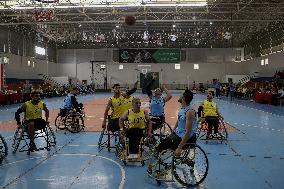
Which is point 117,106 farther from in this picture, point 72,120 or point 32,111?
point 72,120

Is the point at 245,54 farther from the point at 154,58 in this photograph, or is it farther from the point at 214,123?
the point at 214,123

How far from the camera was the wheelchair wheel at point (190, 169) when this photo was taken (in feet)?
18.8

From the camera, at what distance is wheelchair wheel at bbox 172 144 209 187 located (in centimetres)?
573

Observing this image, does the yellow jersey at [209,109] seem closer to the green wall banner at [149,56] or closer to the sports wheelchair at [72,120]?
the sports wheelchair at [72,120]

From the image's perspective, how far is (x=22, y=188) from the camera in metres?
5.67

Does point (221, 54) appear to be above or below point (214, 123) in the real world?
above

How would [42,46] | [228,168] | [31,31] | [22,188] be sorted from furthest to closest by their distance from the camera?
[42,46] < [31,31] < [228,168] < [22,188]

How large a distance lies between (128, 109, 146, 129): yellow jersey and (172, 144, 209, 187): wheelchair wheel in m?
1.14

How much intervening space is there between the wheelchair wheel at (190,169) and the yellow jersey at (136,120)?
3.73ft

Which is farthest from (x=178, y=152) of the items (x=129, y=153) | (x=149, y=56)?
(x=149, y=56)

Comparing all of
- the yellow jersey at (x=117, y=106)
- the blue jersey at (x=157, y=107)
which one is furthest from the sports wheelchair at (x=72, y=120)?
the blue jersey at (x=157, y=107)

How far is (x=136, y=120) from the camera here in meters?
7.07

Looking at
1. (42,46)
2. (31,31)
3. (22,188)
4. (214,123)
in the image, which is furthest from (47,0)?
(42,46)

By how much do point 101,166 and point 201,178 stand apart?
2189mm
